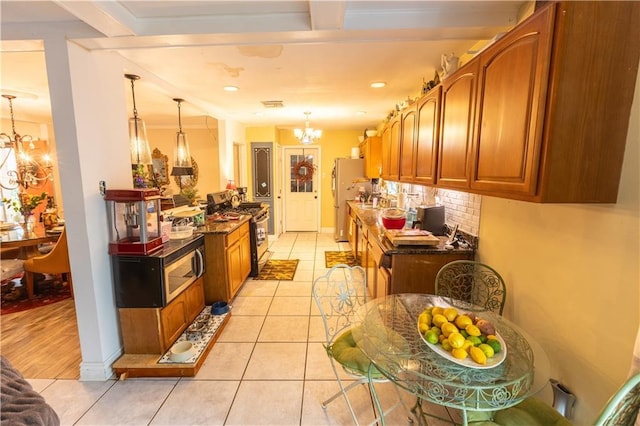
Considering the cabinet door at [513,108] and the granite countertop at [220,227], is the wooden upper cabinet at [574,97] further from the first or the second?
the granite countertop at [220,227]

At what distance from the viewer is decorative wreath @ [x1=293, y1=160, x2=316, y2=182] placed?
22.1ft

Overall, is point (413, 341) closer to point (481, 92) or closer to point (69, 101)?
point (481, 92)

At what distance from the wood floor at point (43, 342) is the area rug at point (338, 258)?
3.16 m

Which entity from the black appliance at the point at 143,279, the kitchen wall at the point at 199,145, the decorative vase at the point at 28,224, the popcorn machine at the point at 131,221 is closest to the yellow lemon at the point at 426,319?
the black appliance at the point at 143,279

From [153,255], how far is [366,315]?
165 centimetres

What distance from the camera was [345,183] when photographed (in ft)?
19.1

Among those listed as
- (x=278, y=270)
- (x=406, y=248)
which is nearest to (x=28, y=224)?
(x=278, y=270)

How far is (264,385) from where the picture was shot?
2.07m

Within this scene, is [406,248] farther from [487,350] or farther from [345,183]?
[345,183]

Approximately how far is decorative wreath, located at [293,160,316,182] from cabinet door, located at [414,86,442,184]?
166 inches

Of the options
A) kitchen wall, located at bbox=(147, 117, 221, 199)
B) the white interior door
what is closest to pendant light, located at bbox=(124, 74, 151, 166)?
kitchen wall, located at bbox=(147, 117, 221, 199)

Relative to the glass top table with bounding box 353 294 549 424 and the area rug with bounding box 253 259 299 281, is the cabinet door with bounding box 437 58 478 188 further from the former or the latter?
the area rug with bounding box 253 259 299 281

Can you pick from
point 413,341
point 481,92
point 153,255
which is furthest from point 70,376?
point 481,92

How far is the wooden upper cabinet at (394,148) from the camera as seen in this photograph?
3.30 meters
